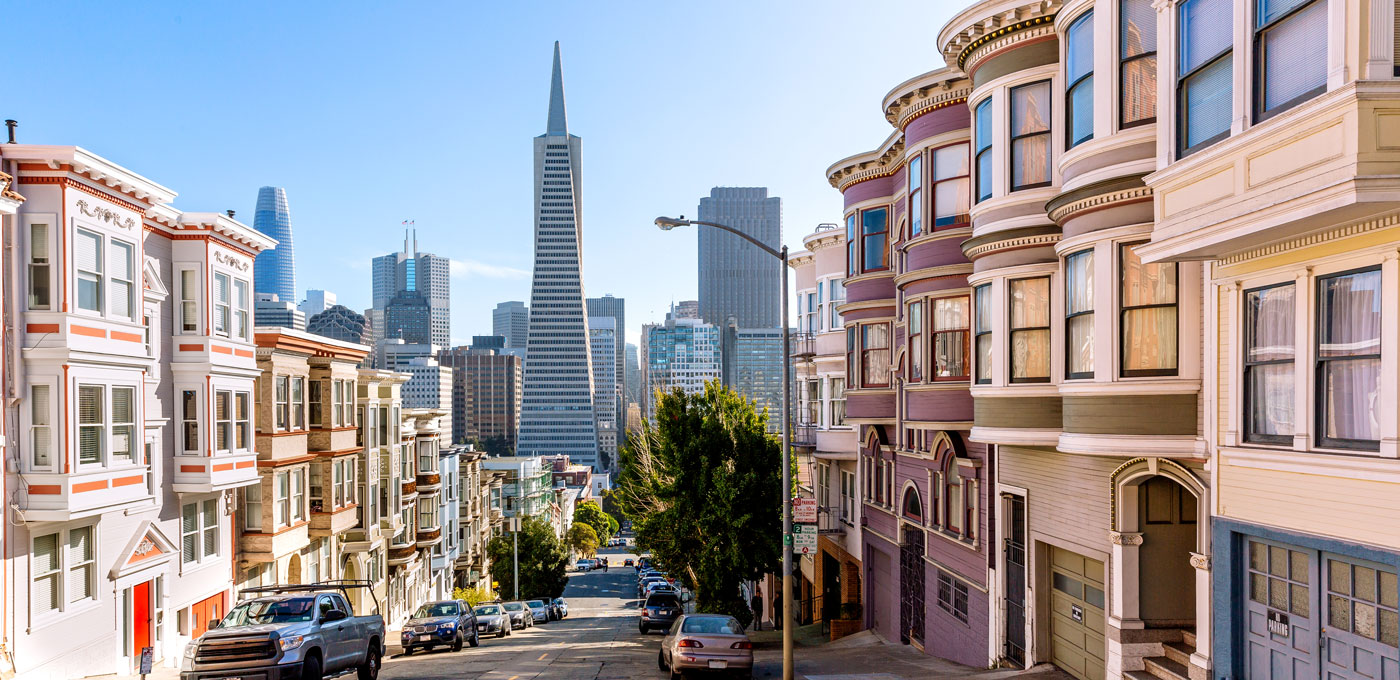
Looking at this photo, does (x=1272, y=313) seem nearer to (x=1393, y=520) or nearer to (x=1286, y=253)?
(x=1286, y=253)

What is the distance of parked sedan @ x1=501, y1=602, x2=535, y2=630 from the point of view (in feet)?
134

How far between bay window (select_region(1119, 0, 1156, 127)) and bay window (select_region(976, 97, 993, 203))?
3747 millimetres

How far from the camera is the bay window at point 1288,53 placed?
29.1ft

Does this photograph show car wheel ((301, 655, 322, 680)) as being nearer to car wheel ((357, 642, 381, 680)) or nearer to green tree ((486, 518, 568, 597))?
car wheel ((357, 642, 381, 680))

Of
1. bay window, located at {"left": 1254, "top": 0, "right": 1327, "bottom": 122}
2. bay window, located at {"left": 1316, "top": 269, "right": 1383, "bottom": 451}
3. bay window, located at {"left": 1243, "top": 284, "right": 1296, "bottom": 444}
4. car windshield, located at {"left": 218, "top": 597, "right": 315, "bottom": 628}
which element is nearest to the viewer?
bay window, located at {"left": 1254, "top": 0, "right": 1327, "bottom": 122}

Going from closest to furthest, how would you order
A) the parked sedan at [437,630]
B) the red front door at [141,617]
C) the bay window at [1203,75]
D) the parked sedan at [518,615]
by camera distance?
the bay window at [1203,75], the red front door at [141,617], the parked sedan at [437,630], the parked sedan at [518,615]

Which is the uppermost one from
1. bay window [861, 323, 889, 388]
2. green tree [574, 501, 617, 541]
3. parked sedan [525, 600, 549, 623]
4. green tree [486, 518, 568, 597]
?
bay window [861, 323, 889, 388]

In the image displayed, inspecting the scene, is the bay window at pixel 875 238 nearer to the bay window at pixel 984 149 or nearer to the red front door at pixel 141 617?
the bay window at pixel 984 149

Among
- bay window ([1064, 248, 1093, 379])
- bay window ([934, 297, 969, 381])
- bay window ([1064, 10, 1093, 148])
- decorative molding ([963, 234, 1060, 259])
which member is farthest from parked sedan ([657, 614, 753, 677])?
bay window ([1064, 10, 1093, 148])

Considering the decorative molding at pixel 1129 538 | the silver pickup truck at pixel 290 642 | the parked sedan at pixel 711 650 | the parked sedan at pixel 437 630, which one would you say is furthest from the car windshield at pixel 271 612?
the decorative molding at pixel 1129 538

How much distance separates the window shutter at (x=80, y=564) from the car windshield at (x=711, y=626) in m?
12.2

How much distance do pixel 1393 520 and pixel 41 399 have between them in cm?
2090

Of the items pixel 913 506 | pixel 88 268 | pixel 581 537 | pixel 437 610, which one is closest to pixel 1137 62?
pixel 913 506

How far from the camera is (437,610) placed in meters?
28.3
